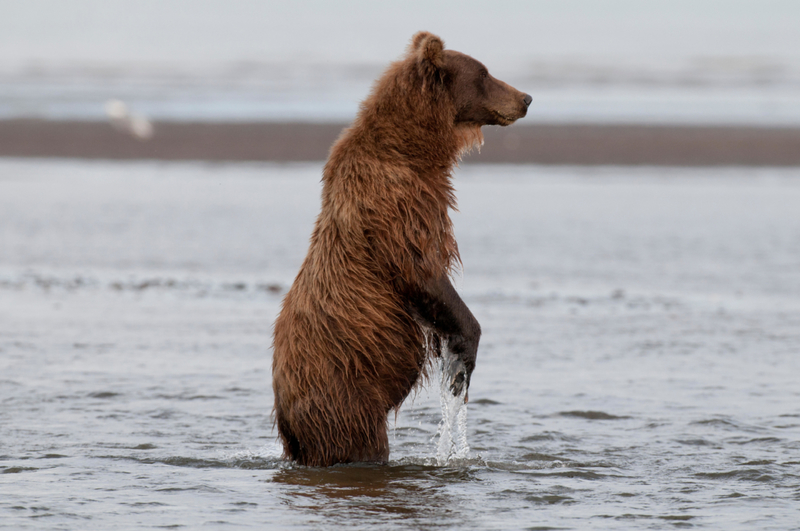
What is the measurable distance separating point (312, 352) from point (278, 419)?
39cm

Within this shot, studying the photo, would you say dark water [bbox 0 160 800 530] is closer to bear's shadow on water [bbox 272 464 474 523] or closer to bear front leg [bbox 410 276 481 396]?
bear's shadow on water [bbox 272 464 474 523]

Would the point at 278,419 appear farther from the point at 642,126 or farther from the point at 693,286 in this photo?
the point at 642,126

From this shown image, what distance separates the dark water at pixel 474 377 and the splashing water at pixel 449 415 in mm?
113

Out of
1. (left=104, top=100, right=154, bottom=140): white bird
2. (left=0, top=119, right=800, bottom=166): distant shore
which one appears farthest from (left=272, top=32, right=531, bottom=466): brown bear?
(left=104, top=100, right=154, bottom=140): white bird

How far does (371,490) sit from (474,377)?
2.54 m

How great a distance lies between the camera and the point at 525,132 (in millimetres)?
24953

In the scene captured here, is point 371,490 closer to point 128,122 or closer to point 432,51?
point 432,51

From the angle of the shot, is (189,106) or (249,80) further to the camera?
(249,80)

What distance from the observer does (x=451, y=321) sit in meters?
4.89

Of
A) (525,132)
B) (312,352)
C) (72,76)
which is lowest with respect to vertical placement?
(312,352)

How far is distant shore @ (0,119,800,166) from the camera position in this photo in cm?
2227

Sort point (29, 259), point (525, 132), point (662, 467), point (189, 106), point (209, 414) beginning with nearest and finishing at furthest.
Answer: point (662, 467) < point (209, 414) < point (29, 259) < point (525, 132) < point (189, 106)

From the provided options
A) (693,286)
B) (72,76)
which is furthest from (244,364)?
(72,76)

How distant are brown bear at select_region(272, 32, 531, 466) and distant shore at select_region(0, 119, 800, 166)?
16.1 metres
